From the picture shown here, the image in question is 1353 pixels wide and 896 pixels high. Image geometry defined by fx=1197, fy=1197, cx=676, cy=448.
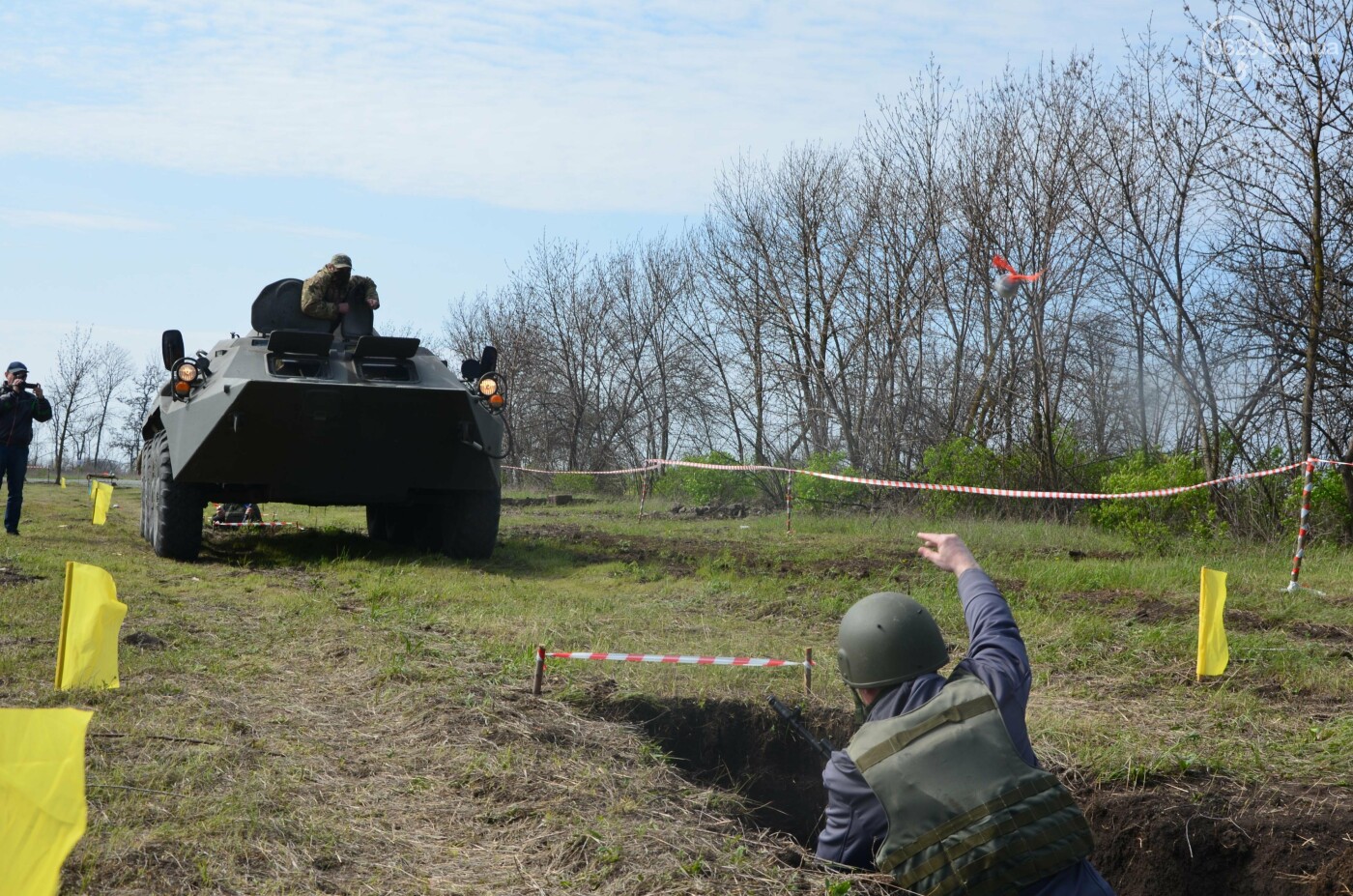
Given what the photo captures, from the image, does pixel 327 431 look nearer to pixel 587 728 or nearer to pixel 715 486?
pixel 587 728

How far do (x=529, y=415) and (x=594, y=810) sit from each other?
104 feet

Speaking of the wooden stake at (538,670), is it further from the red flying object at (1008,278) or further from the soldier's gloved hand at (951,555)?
the red flying object at (1008,278)

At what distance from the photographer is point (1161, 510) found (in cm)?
1322

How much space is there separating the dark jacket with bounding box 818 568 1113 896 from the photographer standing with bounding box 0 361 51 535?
35.4 feet

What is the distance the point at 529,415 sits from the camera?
1387 inches

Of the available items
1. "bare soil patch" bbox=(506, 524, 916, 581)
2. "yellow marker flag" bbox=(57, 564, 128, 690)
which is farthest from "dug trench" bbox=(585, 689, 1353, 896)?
"bare soil patch" bbox=(506, 524, 916, 581)

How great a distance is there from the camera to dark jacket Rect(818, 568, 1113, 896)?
9.55ft

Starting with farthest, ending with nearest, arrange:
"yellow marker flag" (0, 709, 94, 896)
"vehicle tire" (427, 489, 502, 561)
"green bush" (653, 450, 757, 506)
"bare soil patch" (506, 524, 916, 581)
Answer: "green bush" (653, 450, 757, 506), "vehicle tire" (427, 489, 502, 561), "bare soil patch" (506, 524, 916, 581), "yellow marker flag" (0, 709, 94, 896)

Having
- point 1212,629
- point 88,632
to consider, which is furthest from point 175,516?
point 1212,629

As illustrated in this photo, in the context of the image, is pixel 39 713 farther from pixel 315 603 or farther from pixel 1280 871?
pixel 315 603

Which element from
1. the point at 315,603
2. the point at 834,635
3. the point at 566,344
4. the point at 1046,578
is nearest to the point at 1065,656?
the point at 834,635

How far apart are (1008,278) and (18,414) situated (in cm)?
1285

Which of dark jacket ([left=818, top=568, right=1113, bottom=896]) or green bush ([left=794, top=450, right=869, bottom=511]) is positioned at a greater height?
green bush ([left=794, top=450, right=869, bottom=511])

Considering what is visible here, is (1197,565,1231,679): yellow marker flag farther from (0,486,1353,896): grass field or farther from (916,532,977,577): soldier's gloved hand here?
(916,532,977,577): soldier's gloved hand
